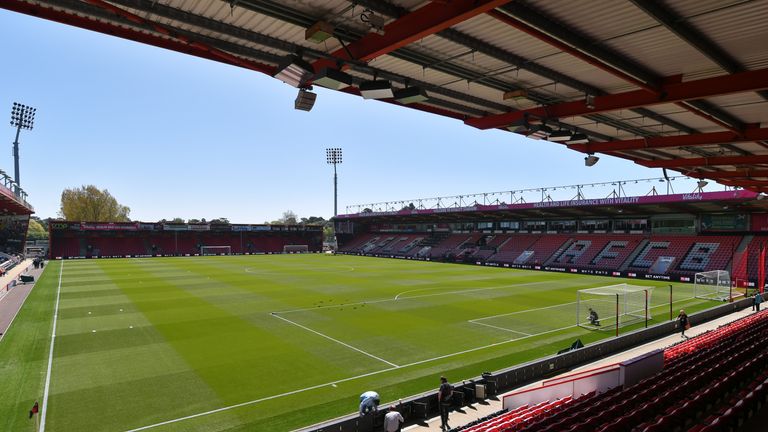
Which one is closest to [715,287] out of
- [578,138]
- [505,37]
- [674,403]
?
[578,138]

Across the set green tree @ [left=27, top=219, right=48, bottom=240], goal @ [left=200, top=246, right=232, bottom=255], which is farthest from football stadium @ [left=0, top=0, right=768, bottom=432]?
green tree @ [left=27, top=219, right=48, bottom=240]

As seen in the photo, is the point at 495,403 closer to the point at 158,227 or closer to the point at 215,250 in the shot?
the point at 215,250

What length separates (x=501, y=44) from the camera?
7988mm

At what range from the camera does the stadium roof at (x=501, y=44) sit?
255 inches

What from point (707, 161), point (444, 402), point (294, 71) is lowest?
point (444, 402)

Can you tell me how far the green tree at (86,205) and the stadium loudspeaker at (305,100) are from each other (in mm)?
113922

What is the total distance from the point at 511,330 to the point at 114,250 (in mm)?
77034

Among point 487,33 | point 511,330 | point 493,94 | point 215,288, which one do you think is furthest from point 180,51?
point 215,288

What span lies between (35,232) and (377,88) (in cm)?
16059

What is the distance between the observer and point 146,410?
39.1ft

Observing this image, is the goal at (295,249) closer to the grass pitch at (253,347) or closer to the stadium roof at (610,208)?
the stadium roof at (610,208)

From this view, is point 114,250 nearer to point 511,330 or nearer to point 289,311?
point 289,311

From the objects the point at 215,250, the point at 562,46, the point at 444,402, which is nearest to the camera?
the point at 562,46

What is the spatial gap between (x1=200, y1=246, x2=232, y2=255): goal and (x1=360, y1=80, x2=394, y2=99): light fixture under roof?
270ft
